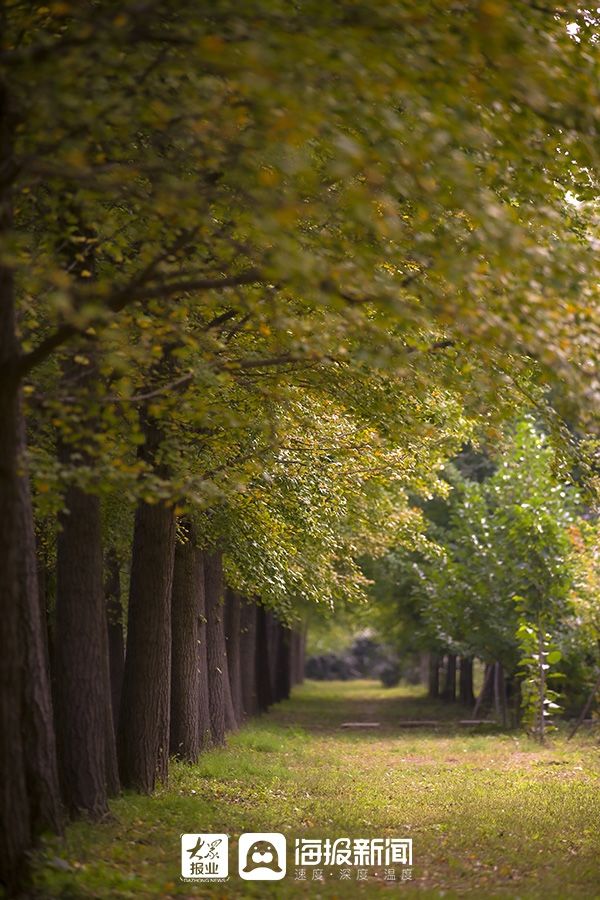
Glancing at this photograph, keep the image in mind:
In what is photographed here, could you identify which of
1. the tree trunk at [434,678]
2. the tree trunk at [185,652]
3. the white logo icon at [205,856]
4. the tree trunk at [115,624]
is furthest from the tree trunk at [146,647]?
the tree trunk at [434,678]

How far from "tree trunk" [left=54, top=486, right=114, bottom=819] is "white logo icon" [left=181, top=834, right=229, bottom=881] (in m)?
1.17

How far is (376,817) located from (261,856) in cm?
337

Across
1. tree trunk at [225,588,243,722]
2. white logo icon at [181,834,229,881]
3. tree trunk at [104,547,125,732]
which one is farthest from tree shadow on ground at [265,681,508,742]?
white logo icon at [181,834,229,881]

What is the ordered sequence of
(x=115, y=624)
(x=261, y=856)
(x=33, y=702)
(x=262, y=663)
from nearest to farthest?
(x=33, y=702) < (x=261, y=856) < (x=115, y=624) < (x=262, y=663)

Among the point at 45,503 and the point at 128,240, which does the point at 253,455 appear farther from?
the point at 45,503

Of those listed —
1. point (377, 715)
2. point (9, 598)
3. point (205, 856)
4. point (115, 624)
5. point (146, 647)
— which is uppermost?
point (9, 598)

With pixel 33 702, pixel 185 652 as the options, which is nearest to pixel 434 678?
pixel 185 652

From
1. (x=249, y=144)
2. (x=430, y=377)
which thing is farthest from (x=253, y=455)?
(x=249, y=144)

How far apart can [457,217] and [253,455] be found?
4.01 m

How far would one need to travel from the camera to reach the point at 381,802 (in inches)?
617

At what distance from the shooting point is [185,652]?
18031 mm

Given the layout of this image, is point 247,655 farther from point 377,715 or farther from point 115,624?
point 377,715

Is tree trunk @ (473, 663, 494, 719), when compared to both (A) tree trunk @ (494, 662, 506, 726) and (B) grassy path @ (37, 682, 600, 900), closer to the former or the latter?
(A) tree trunk @ (494, 662, 506, 726)

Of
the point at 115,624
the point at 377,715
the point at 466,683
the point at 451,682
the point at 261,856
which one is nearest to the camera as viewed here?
the point at 261,856
